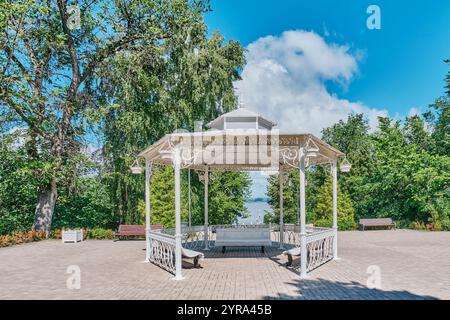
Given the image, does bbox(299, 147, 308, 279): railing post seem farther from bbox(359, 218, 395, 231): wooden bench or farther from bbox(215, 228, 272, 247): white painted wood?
bbox(359, 218, 395, 231): wooden bench

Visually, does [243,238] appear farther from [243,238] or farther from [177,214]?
[177,214]

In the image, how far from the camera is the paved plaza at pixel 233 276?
8055 millimetres

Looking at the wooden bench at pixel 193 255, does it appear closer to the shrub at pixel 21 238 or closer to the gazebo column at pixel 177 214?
the gazebo column at pixel 177 214

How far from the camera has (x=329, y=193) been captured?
29375 millimetres

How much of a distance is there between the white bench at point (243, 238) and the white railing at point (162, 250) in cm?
270

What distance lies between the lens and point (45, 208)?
2188 cm

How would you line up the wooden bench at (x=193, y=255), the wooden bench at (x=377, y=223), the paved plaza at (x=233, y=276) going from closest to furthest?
the paved plaza at (x=233, y=276)
the wooden bench at (x=193, y=255)
the wooden bench at (x=377, y=223)

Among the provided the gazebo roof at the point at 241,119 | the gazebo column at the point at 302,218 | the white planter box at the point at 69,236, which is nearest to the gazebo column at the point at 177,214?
the gazebo column at the point at 302,218

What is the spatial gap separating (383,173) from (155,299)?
943 inches

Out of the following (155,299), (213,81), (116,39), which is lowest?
(155,299)
